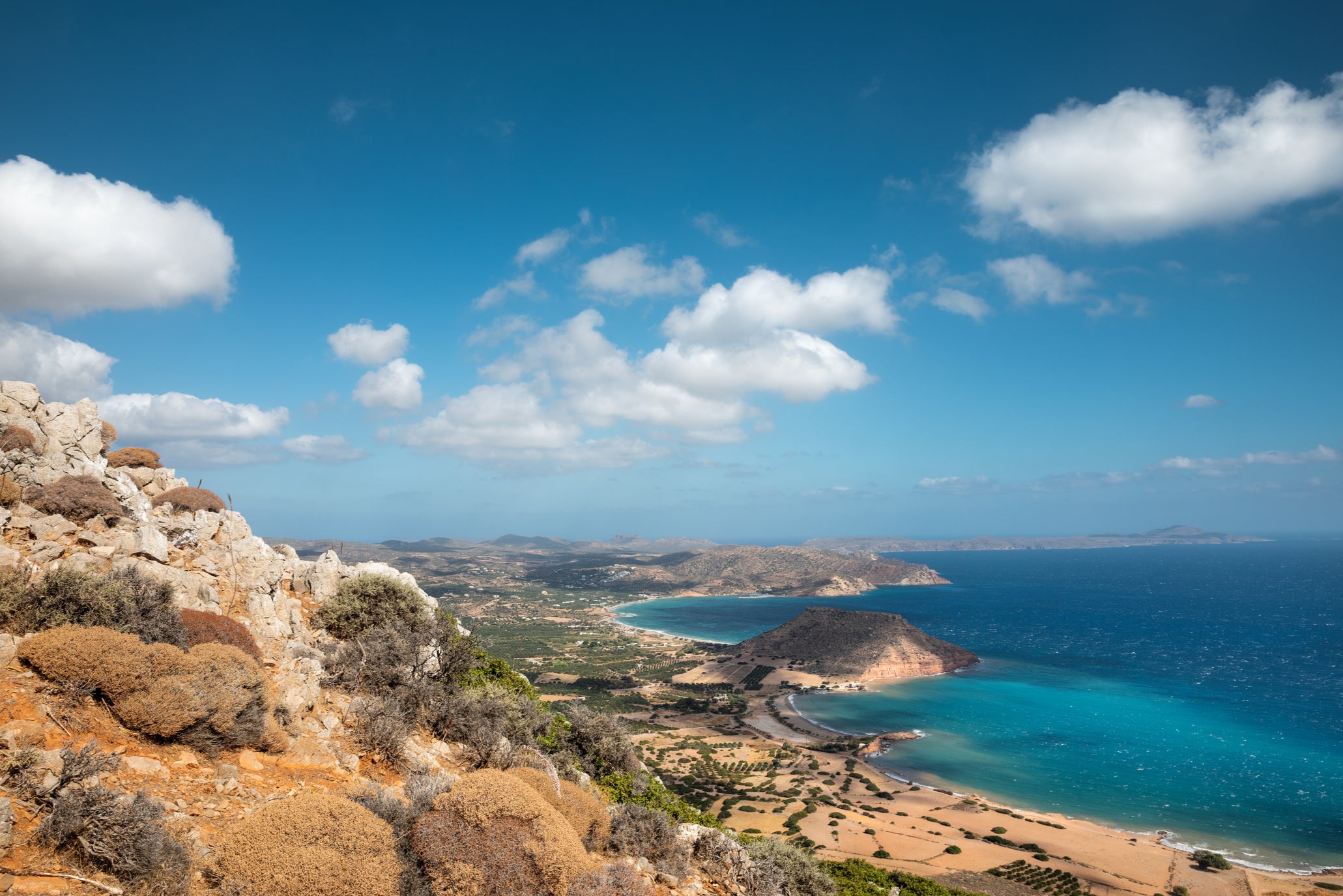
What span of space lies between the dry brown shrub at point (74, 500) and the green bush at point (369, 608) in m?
5.64

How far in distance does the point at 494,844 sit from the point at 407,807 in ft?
5.48

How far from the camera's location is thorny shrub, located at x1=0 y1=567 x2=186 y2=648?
31.6 feet

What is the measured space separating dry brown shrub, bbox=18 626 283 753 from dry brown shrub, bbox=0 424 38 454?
10376 millimetres

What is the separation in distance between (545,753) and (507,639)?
408 feet

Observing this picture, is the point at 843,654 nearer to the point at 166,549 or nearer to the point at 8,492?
the point at 166,549

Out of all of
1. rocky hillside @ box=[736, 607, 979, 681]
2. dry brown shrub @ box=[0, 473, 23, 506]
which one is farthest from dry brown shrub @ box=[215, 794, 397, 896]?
rocky hillside @ box=[736, 607, 979, 681]

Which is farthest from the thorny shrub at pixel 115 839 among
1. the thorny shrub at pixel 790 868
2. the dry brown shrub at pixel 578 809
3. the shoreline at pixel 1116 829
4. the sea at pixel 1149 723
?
the sea at pixel 1149 723

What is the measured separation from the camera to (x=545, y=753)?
47.9 ft

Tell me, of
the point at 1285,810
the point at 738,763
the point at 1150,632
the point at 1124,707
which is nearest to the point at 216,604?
the point at 738,763

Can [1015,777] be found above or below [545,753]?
below

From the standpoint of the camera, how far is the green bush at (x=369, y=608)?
52.1 feet

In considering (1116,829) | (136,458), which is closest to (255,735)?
(136,458)

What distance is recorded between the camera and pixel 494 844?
7973mm

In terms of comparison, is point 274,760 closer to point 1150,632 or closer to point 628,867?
point 628,867
